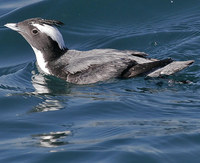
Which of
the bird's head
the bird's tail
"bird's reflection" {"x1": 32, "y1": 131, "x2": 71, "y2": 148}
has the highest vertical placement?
the bird's head

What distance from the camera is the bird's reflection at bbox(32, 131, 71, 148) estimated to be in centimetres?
854

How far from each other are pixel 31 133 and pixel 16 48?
6.04 meters

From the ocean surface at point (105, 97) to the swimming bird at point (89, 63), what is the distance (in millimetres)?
201

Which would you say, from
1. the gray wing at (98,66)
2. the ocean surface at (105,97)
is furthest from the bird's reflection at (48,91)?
the gray wing at (98,66)

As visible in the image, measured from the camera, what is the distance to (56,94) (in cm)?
1113

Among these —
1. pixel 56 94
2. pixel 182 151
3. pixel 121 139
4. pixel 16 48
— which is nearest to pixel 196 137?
pixel 182 151

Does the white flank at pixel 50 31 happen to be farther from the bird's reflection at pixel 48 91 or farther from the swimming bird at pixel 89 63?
the bird's reflection at pixel 48 91

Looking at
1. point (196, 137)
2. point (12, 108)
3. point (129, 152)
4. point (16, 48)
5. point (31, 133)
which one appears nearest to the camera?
point (129, 152)

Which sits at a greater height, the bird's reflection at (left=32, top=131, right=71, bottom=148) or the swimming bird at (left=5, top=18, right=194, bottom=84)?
the swimming bird at (left=5, top=18, right=194, bottom=84)

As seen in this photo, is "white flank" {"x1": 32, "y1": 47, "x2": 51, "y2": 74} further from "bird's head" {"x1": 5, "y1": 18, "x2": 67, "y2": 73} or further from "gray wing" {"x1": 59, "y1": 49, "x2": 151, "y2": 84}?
"gray wing" {"x1": 59, "y1": 49, "x2": 151, "y2": 84}

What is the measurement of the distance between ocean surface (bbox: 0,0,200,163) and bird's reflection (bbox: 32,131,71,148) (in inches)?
0.7

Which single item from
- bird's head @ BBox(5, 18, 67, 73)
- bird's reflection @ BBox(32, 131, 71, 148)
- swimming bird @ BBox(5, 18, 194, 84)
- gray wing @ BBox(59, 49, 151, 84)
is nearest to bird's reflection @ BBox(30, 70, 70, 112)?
swimming bird @ BBox(5, 18, 194, 84)

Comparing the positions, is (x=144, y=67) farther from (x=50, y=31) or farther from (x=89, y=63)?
(x=50, y=31)

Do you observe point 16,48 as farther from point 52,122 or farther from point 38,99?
point 52,122
